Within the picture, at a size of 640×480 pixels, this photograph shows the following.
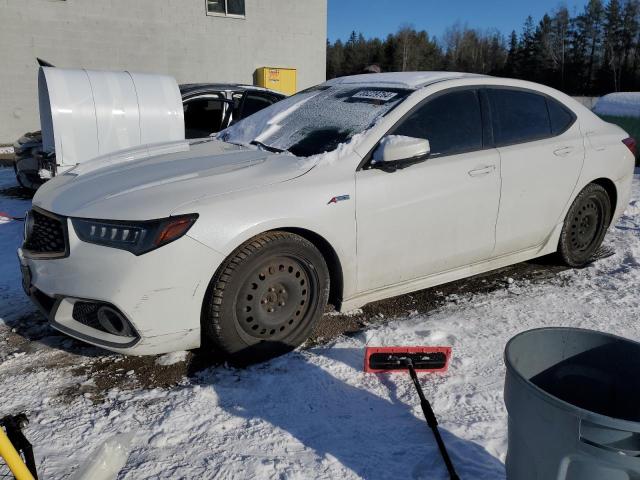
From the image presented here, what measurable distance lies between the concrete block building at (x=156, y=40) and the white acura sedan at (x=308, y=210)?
41.7 ft

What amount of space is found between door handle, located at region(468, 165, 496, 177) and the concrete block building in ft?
45.8

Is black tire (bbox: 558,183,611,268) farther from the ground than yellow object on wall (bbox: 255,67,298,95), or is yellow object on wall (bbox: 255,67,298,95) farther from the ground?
yellow object on wall (bbox: 255,67,298,95)

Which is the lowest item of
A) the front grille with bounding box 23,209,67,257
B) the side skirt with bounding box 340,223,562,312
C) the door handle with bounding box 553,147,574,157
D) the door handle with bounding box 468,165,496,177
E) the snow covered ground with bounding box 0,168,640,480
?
the snow covered ground with bounding box 0,168,640,480

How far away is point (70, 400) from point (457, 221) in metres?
2.44

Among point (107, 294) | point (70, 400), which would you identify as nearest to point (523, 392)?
point (107, 294)

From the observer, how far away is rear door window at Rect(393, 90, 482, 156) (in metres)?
3.38

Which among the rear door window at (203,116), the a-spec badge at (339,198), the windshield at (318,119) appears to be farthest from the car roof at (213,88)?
the a-spec badge at (339,198)

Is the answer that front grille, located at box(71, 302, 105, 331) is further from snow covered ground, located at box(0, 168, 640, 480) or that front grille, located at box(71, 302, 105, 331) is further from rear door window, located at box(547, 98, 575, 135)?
rear door window, located at box(547, 98, 575, 135)

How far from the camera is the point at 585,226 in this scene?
14.6 feet

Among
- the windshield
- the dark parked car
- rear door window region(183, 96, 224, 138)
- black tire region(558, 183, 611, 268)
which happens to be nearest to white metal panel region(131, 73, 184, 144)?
the dark parked car

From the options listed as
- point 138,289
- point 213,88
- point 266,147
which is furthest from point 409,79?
point 213,88

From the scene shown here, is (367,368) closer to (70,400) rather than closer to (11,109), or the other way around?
(70,400)

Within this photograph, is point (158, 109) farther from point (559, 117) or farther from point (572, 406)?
point (572, 406)

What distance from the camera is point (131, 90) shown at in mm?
5707
